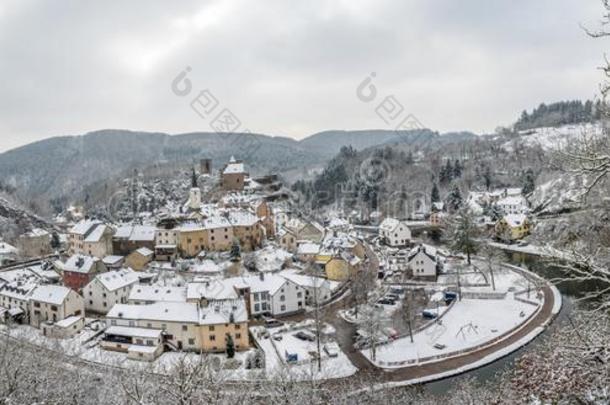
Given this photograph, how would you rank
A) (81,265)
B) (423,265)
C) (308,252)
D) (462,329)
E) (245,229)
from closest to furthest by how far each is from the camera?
1. (462,329)
2. (81,265)
3. (423,265)
4. (308,252)
5. (245,229)

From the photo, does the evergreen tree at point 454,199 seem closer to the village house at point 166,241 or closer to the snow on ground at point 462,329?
the snow on ground at point 462,329

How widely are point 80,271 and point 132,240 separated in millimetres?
9060

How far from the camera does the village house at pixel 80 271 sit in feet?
117

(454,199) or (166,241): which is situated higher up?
(454,199)

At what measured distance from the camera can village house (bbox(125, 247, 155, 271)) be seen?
4122cm

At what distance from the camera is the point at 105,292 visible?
31938 millimetres

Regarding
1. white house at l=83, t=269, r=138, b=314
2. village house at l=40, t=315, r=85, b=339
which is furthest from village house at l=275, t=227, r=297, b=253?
village house at l=40, t=315, r=85, b=339

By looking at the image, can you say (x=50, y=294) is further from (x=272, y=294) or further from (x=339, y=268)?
(x=339, y=268)

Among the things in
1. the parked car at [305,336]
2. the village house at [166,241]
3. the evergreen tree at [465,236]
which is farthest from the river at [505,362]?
the village house at [166,241]

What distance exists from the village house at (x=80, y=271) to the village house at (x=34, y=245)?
17.1m

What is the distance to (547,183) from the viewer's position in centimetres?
6606

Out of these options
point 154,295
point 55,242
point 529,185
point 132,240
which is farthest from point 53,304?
point 529,185

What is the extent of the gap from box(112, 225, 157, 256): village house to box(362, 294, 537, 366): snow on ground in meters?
27.6

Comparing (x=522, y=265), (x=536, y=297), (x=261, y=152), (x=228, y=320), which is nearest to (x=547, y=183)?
(x=522, y=265)
